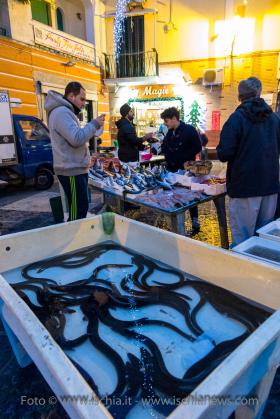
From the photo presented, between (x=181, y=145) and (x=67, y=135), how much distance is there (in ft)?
6.04

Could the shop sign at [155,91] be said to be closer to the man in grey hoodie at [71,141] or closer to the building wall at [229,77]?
the building wall at [229,77]

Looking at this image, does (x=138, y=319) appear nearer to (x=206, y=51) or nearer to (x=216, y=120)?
(x=216, y=120)

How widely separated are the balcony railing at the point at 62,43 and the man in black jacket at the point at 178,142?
9.31m

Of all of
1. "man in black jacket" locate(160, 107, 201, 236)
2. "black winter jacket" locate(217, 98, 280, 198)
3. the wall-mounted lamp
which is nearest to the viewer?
"black winter jacket" locate(217, 98, 280, 198)

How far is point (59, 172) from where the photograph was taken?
3.66 meters

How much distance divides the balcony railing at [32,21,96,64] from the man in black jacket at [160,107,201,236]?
30.5 ft

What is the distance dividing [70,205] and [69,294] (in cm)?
195

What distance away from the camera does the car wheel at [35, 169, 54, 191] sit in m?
8.65

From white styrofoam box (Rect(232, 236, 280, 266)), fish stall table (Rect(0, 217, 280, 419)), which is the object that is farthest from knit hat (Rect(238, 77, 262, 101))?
fish stall table (Rect(0, 217, 280, 419))

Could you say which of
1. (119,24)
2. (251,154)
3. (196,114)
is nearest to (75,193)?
(251,154)

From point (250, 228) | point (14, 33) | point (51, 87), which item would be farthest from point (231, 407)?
point (51, 87)

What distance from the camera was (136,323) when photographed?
1.68 meters

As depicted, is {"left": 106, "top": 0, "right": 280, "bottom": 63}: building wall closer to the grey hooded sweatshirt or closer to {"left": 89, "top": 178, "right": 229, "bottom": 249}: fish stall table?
{"left": 89, "top": 178, "right": 229, "bottom": 249}: fish stall table

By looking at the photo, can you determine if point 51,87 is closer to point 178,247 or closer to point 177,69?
point 177,69
